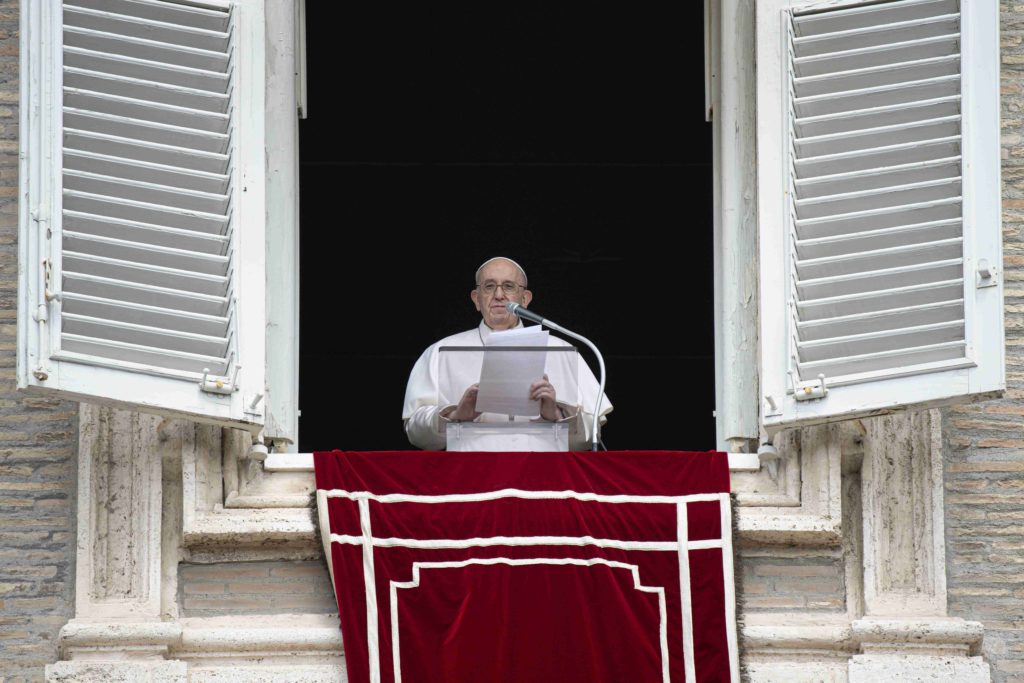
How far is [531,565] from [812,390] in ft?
3.54

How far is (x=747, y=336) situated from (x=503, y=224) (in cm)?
434

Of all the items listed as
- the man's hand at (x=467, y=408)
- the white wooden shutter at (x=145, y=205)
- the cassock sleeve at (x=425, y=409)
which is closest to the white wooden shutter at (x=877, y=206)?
the man's hand at (x=467, y=408)

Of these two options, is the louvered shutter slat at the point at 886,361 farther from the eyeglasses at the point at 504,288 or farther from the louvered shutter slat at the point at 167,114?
the louvered shutter slat at the point at 167,114

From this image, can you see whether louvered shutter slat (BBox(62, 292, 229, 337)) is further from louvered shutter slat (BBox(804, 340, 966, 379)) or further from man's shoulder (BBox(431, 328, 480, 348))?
louvered shutter slat (BBox(804, 340, 966, 379))

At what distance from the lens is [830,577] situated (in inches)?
329

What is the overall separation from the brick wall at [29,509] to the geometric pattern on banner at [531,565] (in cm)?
89

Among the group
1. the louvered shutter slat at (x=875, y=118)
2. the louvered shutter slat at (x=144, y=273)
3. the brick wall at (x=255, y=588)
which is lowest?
the brick wall at (x=255, y=588)

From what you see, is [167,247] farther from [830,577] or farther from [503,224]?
[503,224]

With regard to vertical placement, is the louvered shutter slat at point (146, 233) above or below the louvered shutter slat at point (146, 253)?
above

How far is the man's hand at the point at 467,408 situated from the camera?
8.52 m

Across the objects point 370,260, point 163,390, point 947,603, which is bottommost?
point 947,603

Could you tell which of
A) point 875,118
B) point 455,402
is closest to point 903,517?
point 875,118

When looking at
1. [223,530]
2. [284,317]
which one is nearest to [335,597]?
[223,530]

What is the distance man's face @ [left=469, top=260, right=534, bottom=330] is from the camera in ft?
31.4
